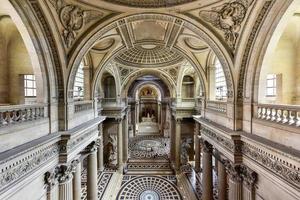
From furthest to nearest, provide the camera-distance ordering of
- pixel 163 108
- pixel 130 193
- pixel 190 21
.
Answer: pixel 163 108, pixel 130 193, pixel 190 21

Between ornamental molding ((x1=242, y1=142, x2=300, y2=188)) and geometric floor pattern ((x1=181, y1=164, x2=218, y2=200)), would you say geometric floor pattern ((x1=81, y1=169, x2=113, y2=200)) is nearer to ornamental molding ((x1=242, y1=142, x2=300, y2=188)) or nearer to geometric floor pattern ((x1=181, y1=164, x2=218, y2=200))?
geometric floor pattern ((x1=181, y1=164, x2=218, y2=200))

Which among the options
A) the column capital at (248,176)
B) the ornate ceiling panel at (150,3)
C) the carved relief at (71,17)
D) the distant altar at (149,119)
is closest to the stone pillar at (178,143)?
the column capital at (248,176)

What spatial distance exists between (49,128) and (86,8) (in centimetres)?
417

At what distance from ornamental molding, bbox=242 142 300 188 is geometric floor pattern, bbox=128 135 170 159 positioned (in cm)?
1629

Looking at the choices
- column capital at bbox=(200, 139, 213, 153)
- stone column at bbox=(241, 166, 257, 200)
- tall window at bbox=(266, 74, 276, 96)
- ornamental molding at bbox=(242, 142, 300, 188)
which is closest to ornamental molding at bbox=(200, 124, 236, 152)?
ornamental molding at bbox=(242, 142, 300, 188)

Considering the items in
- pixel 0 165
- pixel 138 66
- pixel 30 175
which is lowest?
pixel 30 175

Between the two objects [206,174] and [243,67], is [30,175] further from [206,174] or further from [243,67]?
[206,174]

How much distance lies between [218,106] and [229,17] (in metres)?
3.98

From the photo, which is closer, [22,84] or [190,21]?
[190,21]

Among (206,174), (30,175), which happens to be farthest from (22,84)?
(206,174)

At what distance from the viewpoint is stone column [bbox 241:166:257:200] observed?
22.5 ft

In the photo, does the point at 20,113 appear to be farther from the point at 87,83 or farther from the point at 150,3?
the point at 87,83

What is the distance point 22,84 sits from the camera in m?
10.9

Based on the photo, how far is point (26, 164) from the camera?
5430 mm
